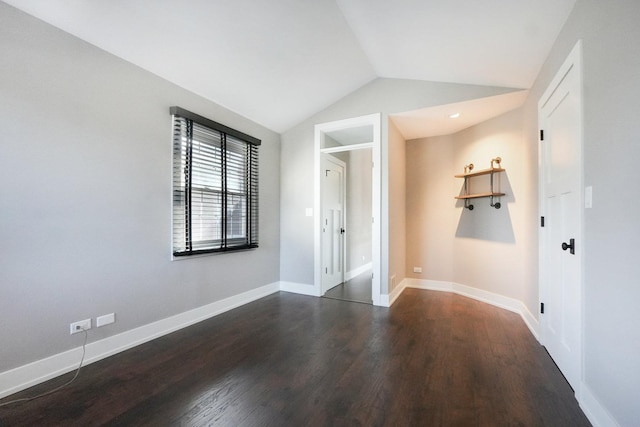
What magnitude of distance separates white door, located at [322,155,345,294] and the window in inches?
41.8

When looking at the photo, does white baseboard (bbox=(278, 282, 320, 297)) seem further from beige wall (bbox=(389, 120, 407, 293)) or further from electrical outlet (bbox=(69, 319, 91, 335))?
electrical outlet (bbox=(69, 319, 91, 335))

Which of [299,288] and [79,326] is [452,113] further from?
[79,326]

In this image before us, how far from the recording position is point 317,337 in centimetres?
260

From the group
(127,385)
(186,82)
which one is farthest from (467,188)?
(127,385)

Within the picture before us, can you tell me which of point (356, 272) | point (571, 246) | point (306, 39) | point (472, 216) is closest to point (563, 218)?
point (571, 246)

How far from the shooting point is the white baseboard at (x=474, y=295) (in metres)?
2.87

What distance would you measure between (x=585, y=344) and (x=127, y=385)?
298 cm

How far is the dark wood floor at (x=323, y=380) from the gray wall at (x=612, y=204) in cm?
44

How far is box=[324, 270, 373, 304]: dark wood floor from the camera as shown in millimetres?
3878

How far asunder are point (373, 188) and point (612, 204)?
240 cm

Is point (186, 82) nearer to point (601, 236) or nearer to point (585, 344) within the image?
point (601, 236)

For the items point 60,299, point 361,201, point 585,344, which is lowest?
point 585,344

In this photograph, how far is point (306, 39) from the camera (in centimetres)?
273

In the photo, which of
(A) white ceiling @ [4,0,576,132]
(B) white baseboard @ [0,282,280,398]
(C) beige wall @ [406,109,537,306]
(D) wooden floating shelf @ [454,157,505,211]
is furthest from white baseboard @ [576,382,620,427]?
(B) white baseboard @ [0,282,280,398]
